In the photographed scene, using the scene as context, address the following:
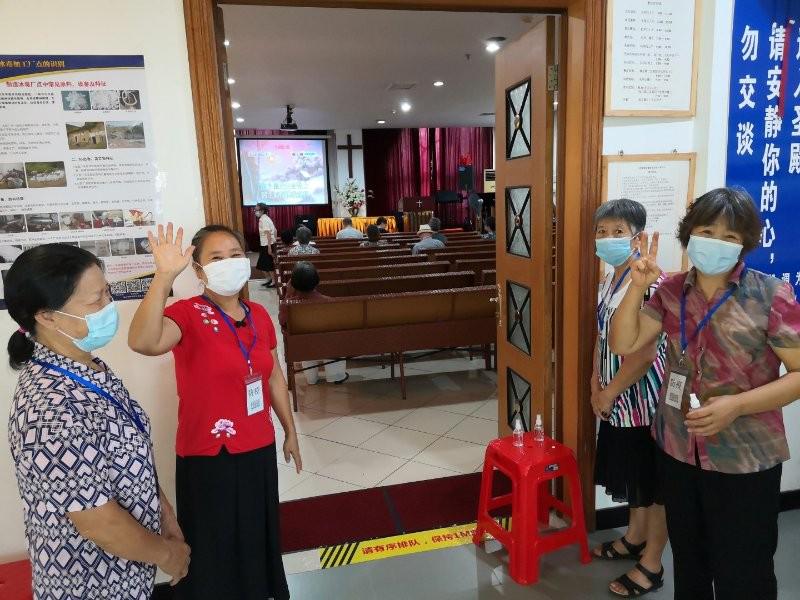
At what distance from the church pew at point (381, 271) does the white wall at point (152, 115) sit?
3314mm

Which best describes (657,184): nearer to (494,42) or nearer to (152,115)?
(152,115)

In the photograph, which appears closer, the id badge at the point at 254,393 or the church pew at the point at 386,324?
the id badge at the point at 254,393

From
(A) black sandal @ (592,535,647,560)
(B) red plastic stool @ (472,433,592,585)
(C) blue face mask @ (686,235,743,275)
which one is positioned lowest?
(A) black sandal @ (592,535,647,560)

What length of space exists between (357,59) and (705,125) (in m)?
5.68

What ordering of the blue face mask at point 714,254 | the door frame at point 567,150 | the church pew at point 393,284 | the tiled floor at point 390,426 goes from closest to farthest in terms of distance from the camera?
the blue face mask at point 714,254, the door frame at point 567,150, the tiled floor at point 390,426, the church pew at point 393,284

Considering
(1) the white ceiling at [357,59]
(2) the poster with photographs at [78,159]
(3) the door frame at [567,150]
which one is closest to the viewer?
(2) the poster with photographs at [78,159]

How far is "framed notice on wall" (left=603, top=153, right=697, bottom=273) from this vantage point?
7.18 feet

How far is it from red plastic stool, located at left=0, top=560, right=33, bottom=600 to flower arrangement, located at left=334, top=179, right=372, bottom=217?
1255 cm

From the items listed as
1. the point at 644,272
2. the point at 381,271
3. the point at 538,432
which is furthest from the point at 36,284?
the point at 381,271

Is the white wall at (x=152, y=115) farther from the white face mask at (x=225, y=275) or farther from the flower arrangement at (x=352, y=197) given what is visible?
the flower arrangement at (x=352, y=197)

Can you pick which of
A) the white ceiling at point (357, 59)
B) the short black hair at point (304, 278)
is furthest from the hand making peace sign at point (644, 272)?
the white ceiling at point (357, 59)

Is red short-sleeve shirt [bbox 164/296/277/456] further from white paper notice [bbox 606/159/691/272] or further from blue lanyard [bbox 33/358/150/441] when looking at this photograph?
white paper notice [bbox 606/159/691/272]

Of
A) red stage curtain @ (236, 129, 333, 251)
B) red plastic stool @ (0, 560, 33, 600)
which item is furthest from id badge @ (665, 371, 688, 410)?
red stage curtain @ (236, 129, 333, 251)

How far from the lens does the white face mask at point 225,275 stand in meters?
1.58
